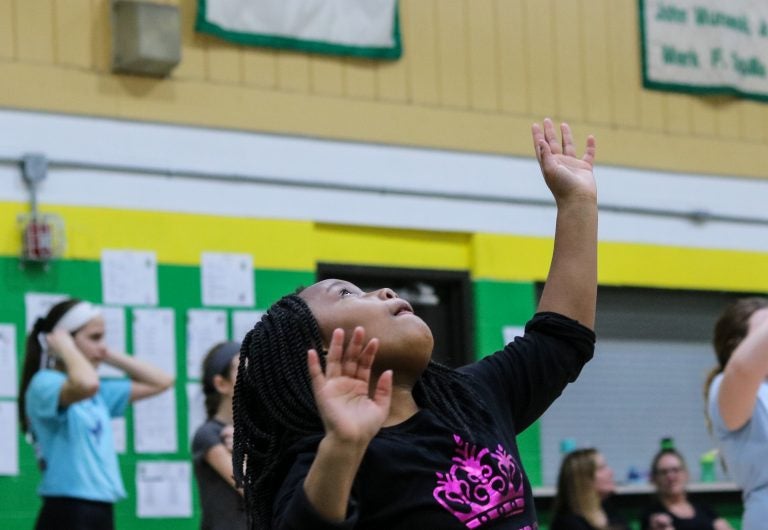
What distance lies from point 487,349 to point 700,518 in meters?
1.51

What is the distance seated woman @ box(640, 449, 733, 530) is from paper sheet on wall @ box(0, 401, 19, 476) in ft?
9.99

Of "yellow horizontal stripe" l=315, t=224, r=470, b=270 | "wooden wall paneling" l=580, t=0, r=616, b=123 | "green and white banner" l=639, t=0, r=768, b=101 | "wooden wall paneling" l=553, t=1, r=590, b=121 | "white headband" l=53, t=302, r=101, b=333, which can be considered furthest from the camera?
"green and white banner" l=639, t=0, r=768, b=101

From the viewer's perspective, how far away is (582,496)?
23.1ft

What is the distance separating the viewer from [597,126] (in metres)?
8.91

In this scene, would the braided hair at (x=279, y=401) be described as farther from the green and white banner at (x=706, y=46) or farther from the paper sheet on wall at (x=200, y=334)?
the green and white banner at (x=706, y=46)

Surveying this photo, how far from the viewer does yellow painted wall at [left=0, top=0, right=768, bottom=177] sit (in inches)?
281

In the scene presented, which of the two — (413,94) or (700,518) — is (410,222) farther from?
(700,518)

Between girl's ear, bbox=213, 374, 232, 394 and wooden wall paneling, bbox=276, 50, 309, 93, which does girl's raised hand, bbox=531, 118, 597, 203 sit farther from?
wooden wall paneling, bbox=276, 50, 309, 93

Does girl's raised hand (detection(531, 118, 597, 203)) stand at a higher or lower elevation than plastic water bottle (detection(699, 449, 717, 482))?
higher

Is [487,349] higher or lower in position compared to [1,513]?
higher

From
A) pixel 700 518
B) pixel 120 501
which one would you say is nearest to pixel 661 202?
pixel 700 518

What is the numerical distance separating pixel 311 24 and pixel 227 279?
4.79 feet

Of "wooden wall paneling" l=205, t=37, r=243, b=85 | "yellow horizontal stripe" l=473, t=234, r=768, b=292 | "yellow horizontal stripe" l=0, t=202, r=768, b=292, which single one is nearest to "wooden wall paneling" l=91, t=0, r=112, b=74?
"wooden wall paneling" l=205, t=37, r=243, b=85

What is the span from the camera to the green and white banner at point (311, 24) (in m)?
7.56
